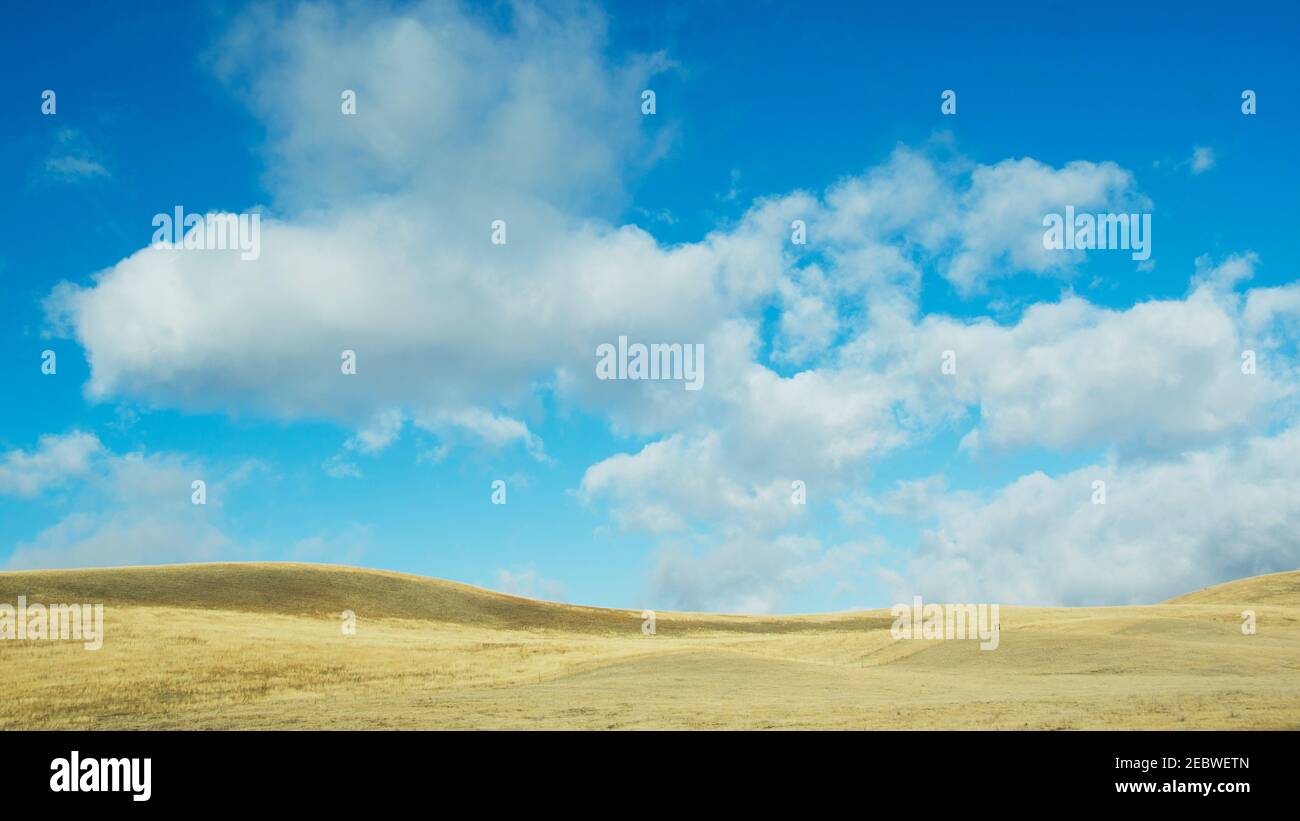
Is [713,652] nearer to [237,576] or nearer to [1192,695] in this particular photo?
[1192,695]

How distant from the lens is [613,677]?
41250 millimetres

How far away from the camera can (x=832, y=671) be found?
43.0m

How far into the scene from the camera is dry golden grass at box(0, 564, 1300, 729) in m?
27.4

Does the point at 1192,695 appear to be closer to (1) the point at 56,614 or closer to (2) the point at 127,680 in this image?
(2) the point at 127,680

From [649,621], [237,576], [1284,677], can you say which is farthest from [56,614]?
[1284,677]

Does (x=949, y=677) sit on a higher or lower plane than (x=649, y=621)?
higher

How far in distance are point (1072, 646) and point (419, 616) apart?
6319 cm

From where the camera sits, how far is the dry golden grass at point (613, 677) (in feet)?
89.9

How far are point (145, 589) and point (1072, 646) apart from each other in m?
81.0

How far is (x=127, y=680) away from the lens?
40250 mm

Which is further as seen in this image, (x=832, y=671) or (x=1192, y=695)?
(x=832, y=671)
